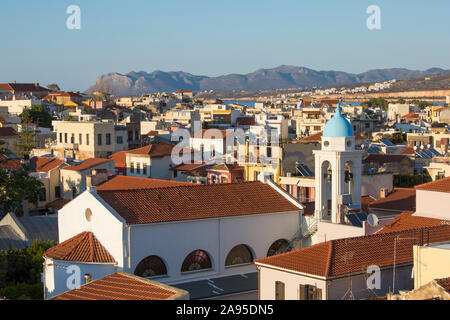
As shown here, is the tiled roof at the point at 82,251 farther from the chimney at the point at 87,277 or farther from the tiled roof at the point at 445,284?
the tiled roof at the point at 445,284

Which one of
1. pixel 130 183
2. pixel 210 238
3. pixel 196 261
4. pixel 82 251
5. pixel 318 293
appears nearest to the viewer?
pixel 318 293

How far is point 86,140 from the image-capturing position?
62219mm

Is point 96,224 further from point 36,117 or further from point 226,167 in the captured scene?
point 36,117

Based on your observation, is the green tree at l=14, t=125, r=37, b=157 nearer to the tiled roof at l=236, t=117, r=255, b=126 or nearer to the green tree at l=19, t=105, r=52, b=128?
the green tree at l=19, t=105, r=52, b=128

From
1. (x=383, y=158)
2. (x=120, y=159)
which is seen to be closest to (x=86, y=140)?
(x=120, y=159)

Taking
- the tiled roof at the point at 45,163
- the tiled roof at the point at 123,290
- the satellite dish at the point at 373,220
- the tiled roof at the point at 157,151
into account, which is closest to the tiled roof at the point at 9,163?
the tiled roof at the point at 45,163

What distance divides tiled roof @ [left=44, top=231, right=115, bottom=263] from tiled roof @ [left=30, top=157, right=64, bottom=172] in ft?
90.9

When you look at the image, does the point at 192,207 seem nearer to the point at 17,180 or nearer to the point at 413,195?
the point at 413,195

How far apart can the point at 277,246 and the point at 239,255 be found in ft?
5.30

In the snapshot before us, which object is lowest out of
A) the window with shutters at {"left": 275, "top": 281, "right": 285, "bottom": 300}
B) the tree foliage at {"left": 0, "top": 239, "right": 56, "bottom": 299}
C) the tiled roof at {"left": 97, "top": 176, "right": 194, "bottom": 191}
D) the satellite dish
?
the tree foliage at {"left": 0, "top": 239, "right": 56, "bottom": 299}

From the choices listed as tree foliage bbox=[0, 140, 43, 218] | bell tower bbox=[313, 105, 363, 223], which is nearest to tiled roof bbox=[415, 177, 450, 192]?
bell tower bbox=[313, 105, 363, 223]

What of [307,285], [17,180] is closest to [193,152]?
[17,180]

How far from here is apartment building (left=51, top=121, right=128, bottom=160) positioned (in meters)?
61.7

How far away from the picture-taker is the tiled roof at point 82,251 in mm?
23719
